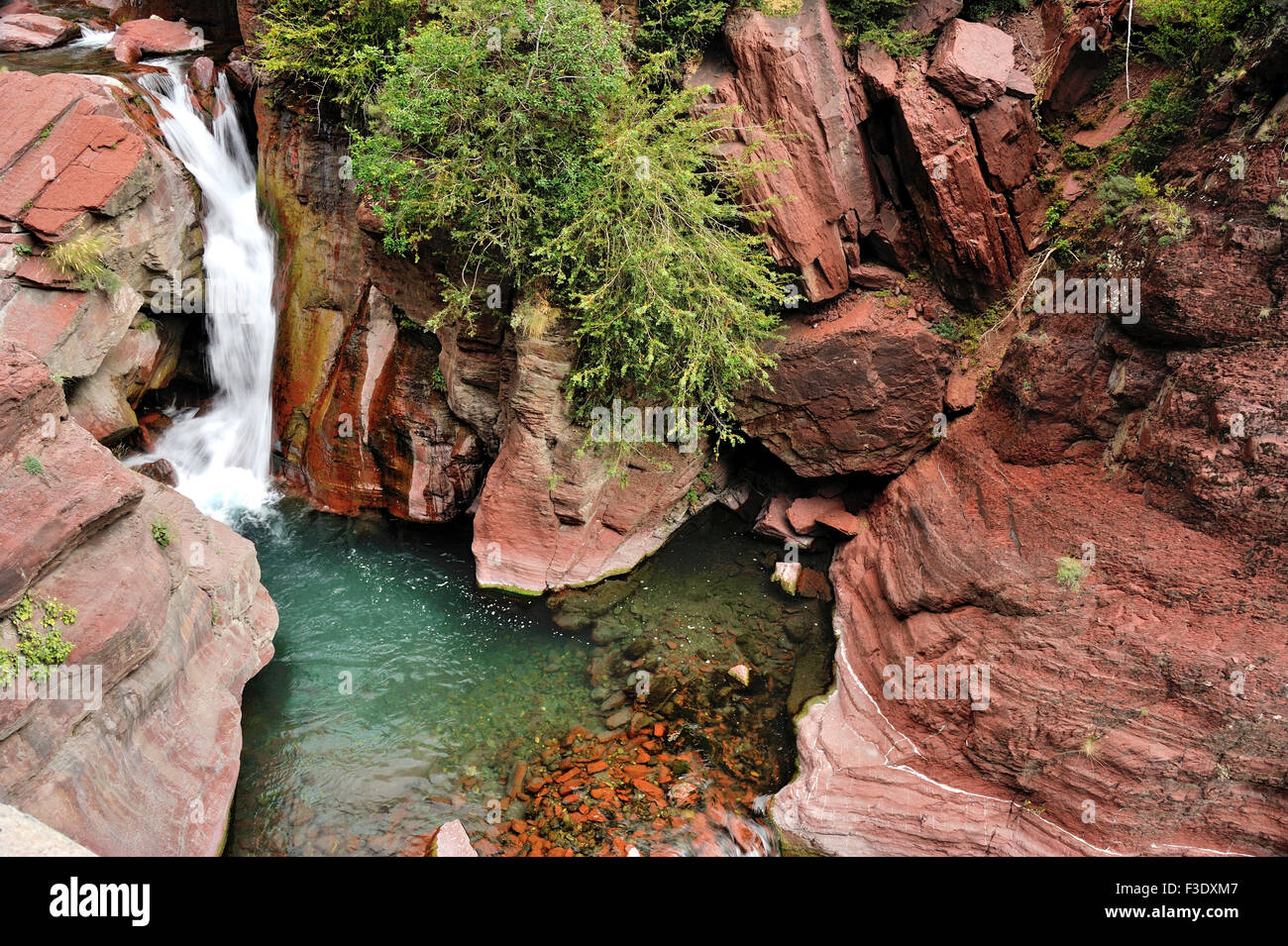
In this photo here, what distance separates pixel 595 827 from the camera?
23.3 ft

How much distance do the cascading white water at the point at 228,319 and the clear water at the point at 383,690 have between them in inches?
43.2

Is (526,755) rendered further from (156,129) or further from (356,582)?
(156,129)

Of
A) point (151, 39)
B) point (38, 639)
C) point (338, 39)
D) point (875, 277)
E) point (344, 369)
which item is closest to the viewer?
point (38, 639)

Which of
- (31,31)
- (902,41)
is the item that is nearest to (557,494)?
(902,41)

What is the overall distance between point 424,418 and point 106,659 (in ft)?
17.2

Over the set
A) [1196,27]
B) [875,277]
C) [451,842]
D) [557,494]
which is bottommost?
[451,842]

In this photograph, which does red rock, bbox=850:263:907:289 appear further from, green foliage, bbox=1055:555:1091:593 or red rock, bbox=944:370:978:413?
green foliage, bbox=1055:555:1091:593

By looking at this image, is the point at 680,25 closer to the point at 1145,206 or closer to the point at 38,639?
the point at 1145,206

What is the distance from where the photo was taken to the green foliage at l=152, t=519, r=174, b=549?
23.6ft

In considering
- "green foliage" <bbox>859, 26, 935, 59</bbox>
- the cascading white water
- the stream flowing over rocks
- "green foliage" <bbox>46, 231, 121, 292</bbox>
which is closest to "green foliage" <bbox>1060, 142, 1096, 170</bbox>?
the stream flowing over rocks

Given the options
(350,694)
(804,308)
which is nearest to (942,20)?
(804,308)

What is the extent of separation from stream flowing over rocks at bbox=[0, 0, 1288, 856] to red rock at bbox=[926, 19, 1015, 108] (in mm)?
57

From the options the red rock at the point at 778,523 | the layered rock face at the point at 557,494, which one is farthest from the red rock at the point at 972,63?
the red rock at the point at 778,523

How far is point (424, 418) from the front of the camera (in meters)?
10.7
